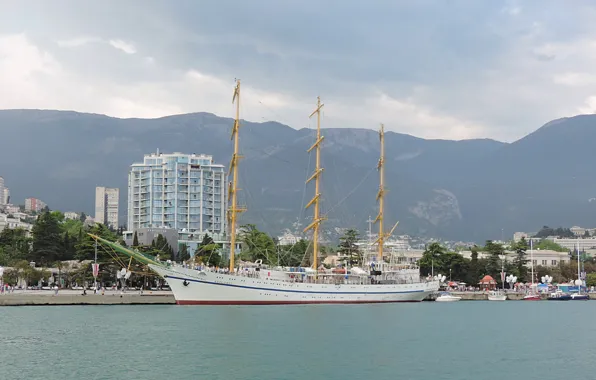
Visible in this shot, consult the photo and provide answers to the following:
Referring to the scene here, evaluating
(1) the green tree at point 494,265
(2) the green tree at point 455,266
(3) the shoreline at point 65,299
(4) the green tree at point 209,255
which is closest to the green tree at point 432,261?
(2) the green tree at point 455,266

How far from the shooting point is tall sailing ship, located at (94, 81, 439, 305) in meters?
86.4

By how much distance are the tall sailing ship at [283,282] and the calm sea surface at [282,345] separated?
9.71 m

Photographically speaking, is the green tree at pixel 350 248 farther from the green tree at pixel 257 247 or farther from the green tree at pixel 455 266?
the green tree at pixel 455 266

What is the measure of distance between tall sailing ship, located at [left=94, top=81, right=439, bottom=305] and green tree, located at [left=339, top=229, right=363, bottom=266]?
26742mm

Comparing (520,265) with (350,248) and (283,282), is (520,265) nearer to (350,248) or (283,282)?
(350,248)

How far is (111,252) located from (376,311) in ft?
123

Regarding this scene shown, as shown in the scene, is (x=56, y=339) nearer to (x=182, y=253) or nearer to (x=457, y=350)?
(x=457, y=350)

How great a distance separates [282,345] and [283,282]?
4167cm

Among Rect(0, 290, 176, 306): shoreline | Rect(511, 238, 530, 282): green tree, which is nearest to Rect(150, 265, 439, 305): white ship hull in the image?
Rect(0, 290, 176, 306): shoreline

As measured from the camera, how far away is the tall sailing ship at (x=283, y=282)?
8638 centimetres

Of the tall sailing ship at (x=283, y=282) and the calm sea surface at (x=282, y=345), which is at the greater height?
the tall sailing ship at (x=283, y=282)

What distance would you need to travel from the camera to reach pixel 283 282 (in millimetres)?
91562

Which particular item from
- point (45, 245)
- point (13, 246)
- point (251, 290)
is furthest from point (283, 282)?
point (13, 246)

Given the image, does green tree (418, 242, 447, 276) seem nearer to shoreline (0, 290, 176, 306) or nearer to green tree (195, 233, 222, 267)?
green tree (195, 233, 222, 267)
